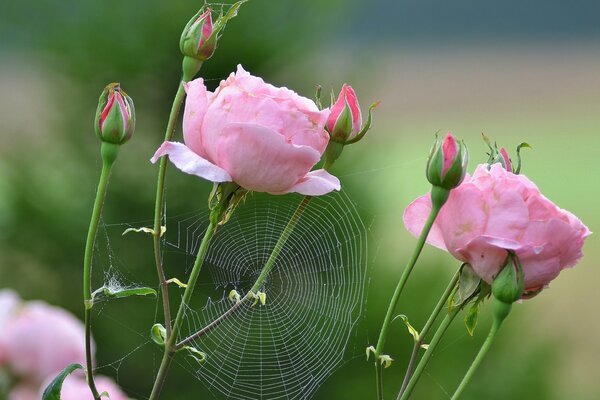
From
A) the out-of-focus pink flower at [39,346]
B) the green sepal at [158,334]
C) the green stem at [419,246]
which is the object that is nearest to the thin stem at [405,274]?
the green stem at [419,246]

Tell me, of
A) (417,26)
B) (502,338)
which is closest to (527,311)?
(502,338)

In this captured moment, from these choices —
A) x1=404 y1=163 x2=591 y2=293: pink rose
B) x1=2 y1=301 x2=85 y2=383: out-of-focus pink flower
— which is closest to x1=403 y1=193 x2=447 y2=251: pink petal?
x1=404 y1=163 x2=591 y2=293: pink rose

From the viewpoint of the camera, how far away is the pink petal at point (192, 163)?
1.39 ft

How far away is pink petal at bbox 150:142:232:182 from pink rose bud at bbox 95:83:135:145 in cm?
3

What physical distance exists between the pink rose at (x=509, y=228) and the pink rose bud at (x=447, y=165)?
0.05ft

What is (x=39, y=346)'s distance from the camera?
29.5 inches

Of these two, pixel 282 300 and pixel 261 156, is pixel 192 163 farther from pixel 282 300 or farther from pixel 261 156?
pixel 282 300

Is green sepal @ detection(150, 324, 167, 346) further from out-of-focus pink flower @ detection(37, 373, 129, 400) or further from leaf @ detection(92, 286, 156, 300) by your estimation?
out-of-focus pink flower @ detection(37, 373, 129, 400)

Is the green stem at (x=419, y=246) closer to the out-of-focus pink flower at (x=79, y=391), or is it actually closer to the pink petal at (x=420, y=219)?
the pink petal at (x=420, y=219)

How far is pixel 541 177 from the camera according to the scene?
23.4ft

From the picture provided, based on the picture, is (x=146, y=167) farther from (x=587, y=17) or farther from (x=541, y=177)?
(x=587, y=17)

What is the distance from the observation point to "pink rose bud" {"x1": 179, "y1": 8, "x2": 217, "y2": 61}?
19.2 inches

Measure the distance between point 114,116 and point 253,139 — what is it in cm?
7

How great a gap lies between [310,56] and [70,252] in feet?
2.58
